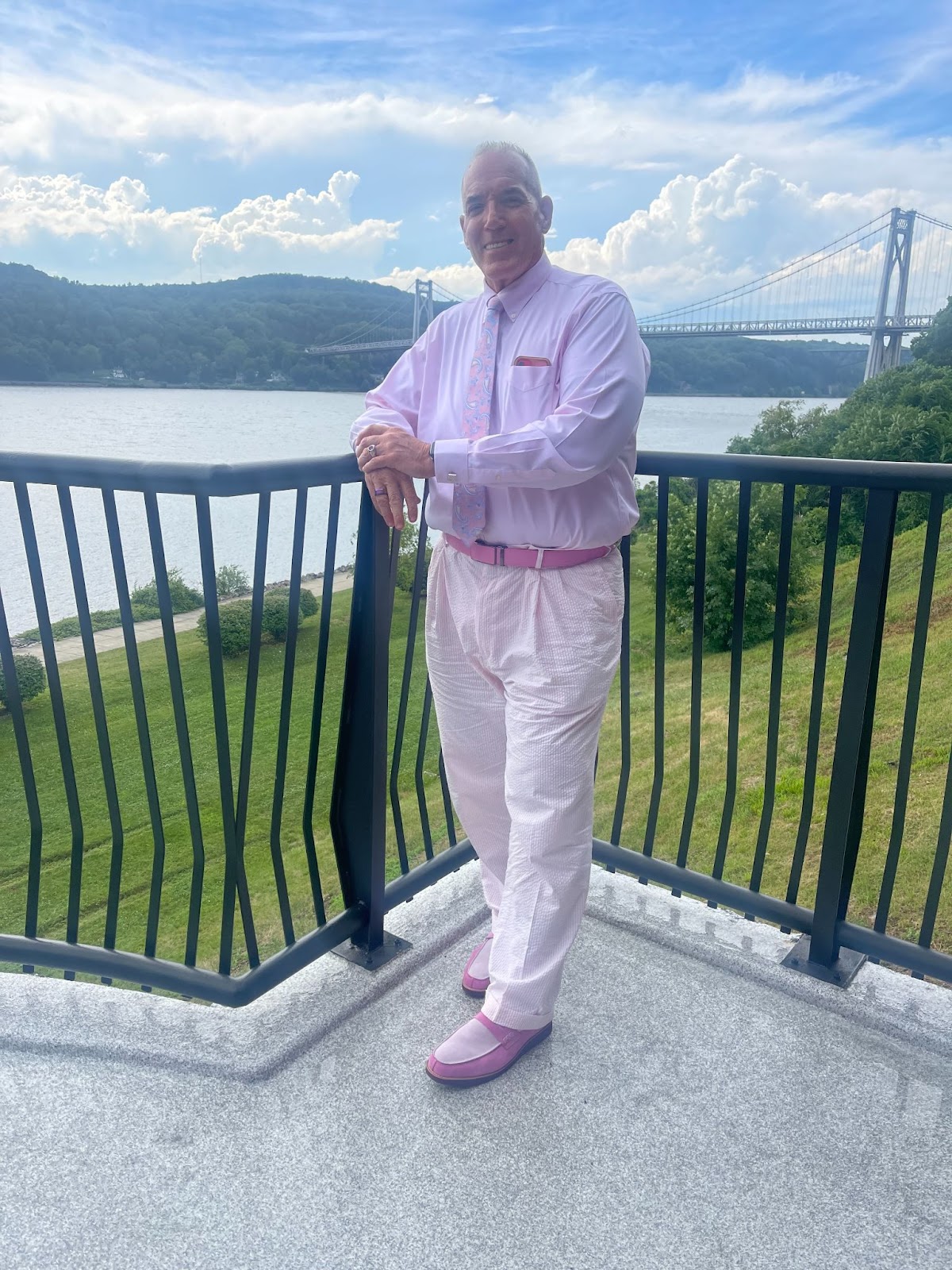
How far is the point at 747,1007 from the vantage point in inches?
76.2

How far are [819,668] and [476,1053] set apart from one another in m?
1.06

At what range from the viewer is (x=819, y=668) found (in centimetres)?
201

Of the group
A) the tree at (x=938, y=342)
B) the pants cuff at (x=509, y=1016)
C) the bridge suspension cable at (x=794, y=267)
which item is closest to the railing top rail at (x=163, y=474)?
the pants cuff at (x=509, y=1016)

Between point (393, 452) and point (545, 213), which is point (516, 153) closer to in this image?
point (545, 213)

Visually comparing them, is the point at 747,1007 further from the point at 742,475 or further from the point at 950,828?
the point at 742,475

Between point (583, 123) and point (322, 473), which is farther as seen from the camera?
point (583, 123)

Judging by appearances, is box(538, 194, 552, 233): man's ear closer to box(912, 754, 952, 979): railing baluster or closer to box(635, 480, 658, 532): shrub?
box(635, 480, 658, 532): shrub

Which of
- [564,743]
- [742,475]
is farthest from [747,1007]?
[742,475]

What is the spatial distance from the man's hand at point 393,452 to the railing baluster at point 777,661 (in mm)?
787

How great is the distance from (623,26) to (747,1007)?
5263 centimetres

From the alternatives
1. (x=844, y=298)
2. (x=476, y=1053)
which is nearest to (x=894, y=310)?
(x=844, y=298)

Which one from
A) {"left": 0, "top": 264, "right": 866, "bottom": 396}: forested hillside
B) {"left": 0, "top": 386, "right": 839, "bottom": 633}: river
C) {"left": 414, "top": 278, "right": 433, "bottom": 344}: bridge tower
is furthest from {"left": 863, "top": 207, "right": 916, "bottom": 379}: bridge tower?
{"left": 0, "top": 264, "right": 866, "bottom": 396}: forested hillside

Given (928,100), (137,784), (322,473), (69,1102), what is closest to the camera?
(69,1102)

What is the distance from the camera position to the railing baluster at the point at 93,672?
1.68 metres
